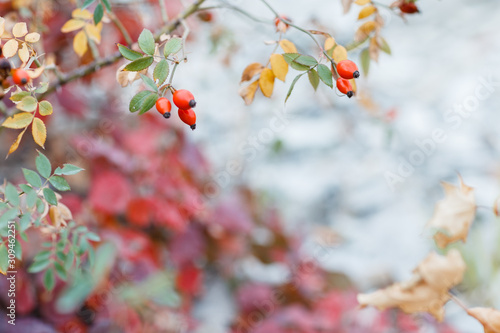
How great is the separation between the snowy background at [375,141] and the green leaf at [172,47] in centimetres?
122

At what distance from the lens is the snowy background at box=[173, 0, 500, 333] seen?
1784 mm

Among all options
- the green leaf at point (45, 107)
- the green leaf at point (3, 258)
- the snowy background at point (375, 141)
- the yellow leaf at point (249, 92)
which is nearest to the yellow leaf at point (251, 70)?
the yellow leaf at point (249, 92)

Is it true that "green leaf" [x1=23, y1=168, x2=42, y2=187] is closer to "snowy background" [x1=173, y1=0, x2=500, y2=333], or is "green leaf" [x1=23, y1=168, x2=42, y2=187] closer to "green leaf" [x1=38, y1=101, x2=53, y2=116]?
"green leaf" [x1=38, y1=101, x2=53, y2=116]

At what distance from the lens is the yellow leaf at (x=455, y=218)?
0.57m

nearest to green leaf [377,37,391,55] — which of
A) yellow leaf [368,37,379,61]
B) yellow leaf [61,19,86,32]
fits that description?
yellow leaf [368,37,379,61]

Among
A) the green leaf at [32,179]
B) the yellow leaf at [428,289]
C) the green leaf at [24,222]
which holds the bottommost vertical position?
the yellow leaf at [428,289]

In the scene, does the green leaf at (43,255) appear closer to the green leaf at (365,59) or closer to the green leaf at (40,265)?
the green leaf at (40,265)

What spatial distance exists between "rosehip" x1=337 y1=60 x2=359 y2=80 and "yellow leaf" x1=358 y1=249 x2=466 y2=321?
0.93 feet

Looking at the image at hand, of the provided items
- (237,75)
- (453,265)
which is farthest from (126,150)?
(237,75)

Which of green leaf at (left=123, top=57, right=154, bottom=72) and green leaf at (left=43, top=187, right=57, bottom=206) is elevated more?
green leaf at (left=123, top=57, right=154, bottom=72)

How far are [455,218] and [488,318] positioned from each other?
13 cm

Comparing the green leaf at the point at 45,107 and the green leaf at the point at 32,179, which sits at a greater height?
the green leaf at the point at 45,107

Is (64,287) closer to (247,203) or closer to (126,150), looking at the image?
(126,150)

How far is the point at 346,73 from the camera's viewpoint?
0.44m
